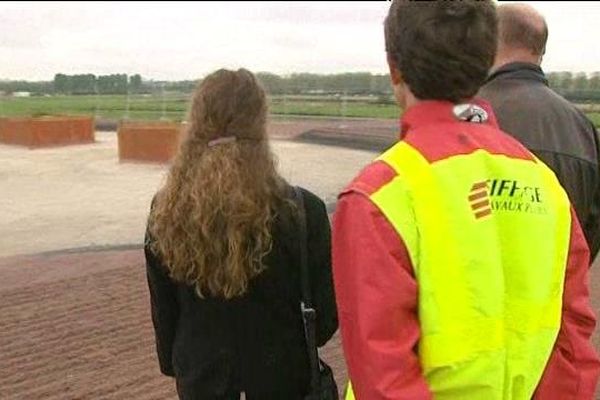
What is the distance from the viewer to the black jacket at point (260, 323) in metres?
2.60

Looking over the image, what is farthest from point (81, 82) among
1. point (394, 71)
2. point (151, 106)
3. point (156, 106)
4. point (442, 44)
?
point (442, 44)

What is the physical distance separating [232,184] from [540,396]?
1.07 meters

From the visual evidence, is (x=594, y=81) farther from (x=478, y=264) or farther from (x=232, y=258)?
(x=478, y=264)

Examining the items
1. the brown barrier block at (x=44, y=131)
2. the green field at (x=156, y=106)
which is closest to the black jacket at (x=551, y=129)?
the brown barrier block at (x=44, y=131)

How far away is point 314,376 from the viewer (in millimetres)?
2670

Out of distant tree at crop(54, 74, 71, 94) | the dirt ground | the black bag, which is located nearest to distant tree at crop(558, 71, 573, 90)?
the dirt ground

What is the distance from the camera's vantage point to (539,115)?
271cm

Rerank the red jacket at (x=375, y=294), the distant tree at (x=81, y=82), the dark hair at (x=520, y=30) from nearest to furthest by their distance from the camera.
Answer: the red jacket at (x=375, y=294)
the dark hair at (x=520, y=30)
the distant tree at (x=81, y=82)

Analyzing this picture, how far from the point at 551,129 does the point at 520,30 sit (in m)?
0.35

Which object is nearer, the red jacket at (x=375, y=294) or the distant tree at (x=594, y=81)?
the red jacket at (x=375, y=294)

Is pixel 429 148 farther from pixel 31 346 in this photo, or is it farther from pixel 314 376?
pixel 31 346

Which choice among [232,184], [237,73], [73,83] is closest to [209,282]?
[232,184]

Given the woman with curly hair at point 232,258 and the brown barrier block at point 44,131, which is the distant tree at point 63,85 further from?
the woman with curly hair at point 232,258

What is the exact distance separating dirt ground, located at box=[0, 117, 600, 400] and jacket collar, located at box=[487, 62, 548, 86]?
159cm
